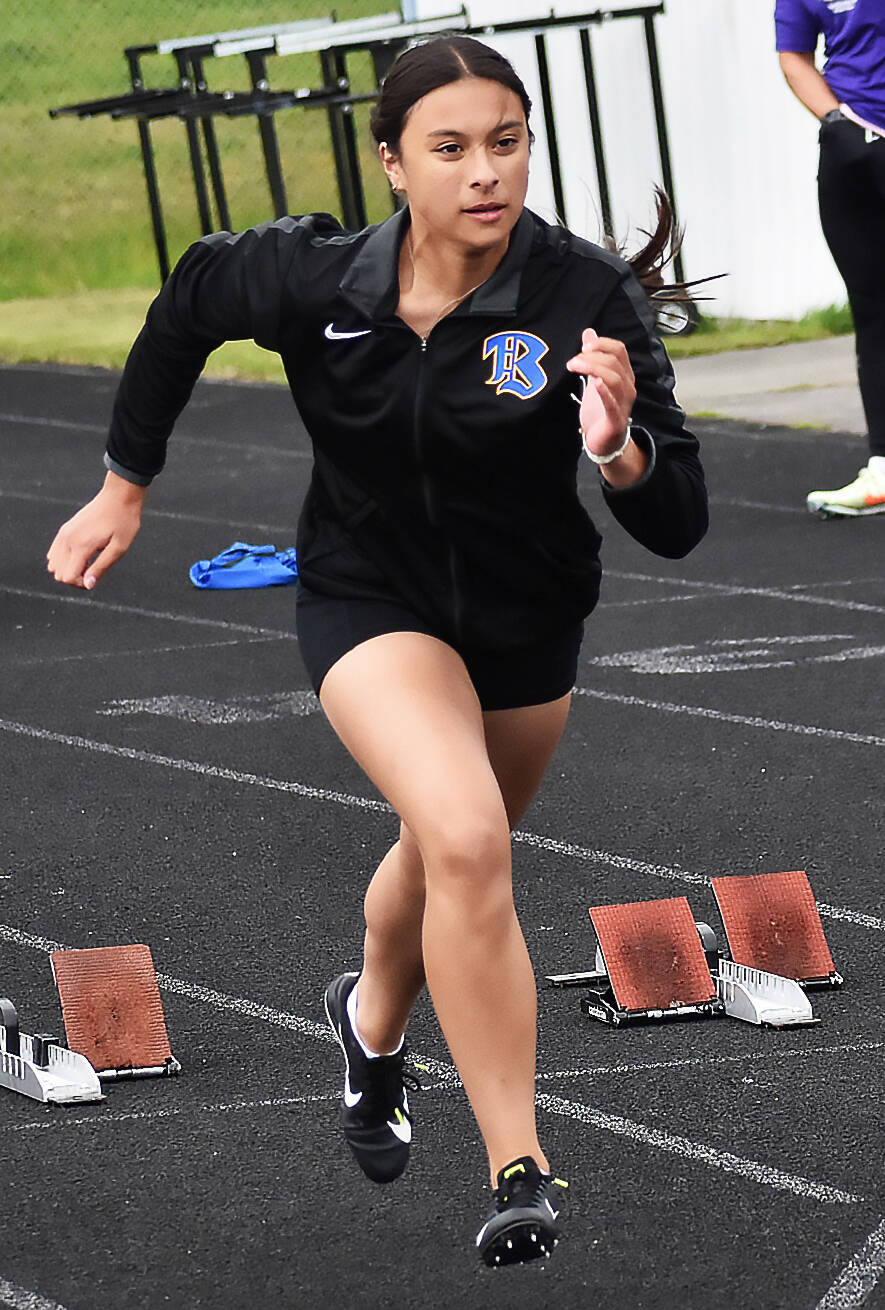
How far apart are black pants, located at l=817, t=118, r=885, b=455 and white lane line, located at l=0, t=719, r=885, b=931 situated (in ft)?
12.3

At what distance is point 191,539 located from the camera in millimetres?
9570

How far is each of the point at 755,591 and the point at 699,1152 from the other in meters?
4.65

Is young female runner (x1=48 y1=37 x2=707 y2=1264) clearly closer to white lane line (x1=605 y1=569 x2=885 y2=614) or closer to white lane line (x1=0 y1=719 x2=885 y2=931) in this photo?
white lane line (x1=0 y1=719 x2=885 y2=931)

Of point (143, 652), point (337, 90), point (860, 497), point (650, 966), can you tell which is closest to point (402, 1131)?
point (650, 966)

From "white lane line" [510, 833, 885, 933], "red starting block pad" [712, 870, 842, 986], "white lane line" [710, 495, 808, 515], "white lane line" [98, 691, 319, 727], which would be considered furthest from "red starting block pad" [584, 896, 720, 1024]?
"white lane line" [710, 495, 808, 515]

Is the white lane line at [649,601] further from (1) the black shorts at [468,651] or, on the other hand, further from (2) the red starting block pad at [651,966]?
(1) the black shorts at [468,651]

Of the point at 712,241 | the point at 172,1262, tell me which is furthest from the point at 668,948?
the point at 712,241

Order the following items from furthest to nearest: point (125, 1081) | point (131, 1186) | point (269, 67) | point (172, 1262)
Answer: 1. point (269, 67)
2. point (125, 1081)
3. point (131, 1186)
4. point (172, 1262)

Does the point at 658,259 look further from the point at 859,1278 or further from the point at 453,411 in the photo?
the point at 859,1278

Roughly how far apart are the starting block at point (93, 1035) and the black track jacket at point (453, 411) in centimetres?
107

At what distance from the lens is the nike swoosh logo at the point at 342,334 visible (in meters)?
3.24

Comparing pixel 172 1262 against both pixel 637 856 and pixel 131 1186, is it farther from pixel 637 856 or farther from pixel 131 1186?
pixel 637 856

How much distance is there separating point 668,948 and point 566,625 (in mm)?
1111

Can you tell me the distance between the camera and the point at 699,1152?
3623 mm
